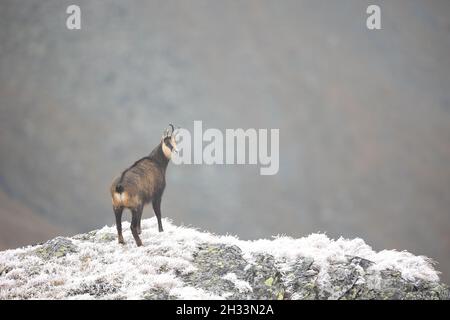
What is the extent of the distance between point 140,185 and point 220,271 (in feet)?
11.7

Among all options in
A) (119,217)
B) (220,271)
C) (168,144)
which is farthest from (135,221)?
(168,144)

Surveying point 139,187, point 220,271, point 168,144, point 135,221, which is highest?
point 168,144

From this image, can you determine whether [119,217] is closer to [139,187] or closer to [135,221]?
[135,221]

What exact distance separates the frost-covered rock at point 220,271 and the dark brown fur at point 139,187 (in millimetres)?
945

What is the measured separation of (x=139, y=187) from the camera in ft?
50.2

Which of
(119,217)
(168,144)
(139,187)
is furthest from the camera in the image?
(168,144)

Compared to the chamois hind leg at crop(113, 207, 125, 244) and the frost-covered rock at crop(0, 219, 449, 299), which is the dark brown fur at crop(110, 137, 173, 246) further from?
the frost-covered rock at crop(0, 219, 449, 299)

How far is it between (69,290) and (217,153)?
1079 inches

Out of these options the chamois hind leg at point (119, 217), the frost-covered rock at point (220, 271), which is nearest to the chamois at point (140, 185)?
the chamois hind leg at point (119, 217)

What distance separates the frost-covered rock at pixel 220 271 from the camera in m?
13.0

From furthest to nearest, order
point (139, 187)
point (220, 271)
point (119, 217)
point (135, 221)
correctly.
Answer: point (139, 187), point (119, 217), point (135, 221), point (220, 271)

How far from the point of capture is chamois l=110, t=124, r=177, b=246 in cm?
1489
